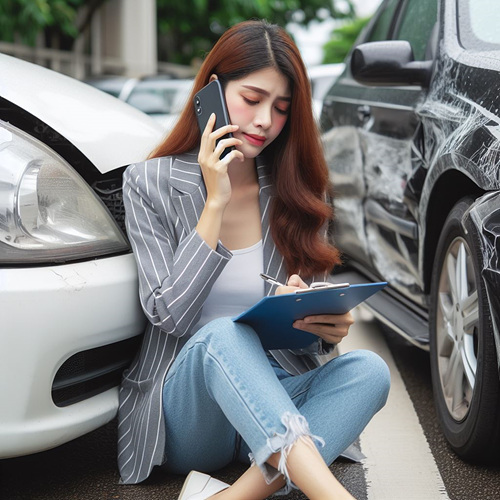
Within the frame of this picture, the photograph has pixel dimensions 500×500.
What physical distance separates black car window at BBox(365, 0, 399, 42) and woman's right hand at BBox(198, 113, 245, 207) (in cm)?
213

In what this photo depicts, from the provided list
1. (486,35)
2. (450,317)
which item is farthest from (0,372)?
(486,35)

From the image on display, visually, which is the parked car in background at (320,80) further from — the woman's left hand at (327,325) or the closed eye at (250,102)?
the woman's left hand at (327,325)

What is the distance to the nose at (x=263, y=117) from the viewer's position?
251 cm

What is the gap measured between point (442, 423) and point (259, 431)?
0.95 meters

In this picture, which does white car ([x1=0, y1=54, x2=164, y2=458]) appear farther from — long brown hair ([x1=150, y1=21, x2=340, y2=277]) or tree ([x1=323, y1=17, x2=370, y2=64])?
tree ([x1=323, y1=17, x2=370, y2=64])

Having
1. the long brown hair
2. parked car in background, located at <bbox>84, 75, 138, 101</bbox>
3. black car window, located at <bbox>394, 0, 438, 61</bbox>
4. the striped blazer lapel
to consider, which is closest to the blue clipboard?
the long brown hair

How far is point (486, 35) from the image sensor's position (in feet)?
9.91

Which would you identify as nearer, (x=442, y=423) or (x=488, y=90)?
(x=488, y=90)

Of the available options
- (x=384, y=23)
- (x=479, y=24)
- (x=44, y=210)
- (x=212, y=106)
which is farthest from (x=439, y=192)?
(x=384, y=23)

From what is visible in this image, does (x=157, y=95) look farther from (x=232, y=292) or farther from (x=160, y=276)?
(x=160, y=276)

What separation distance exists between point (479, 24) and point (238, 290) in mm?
1260

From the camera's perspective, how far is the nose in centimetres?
251

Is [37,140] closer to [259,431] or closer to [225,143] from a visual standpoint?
[225,143]

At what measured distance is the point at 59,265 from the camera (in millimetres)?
2275
